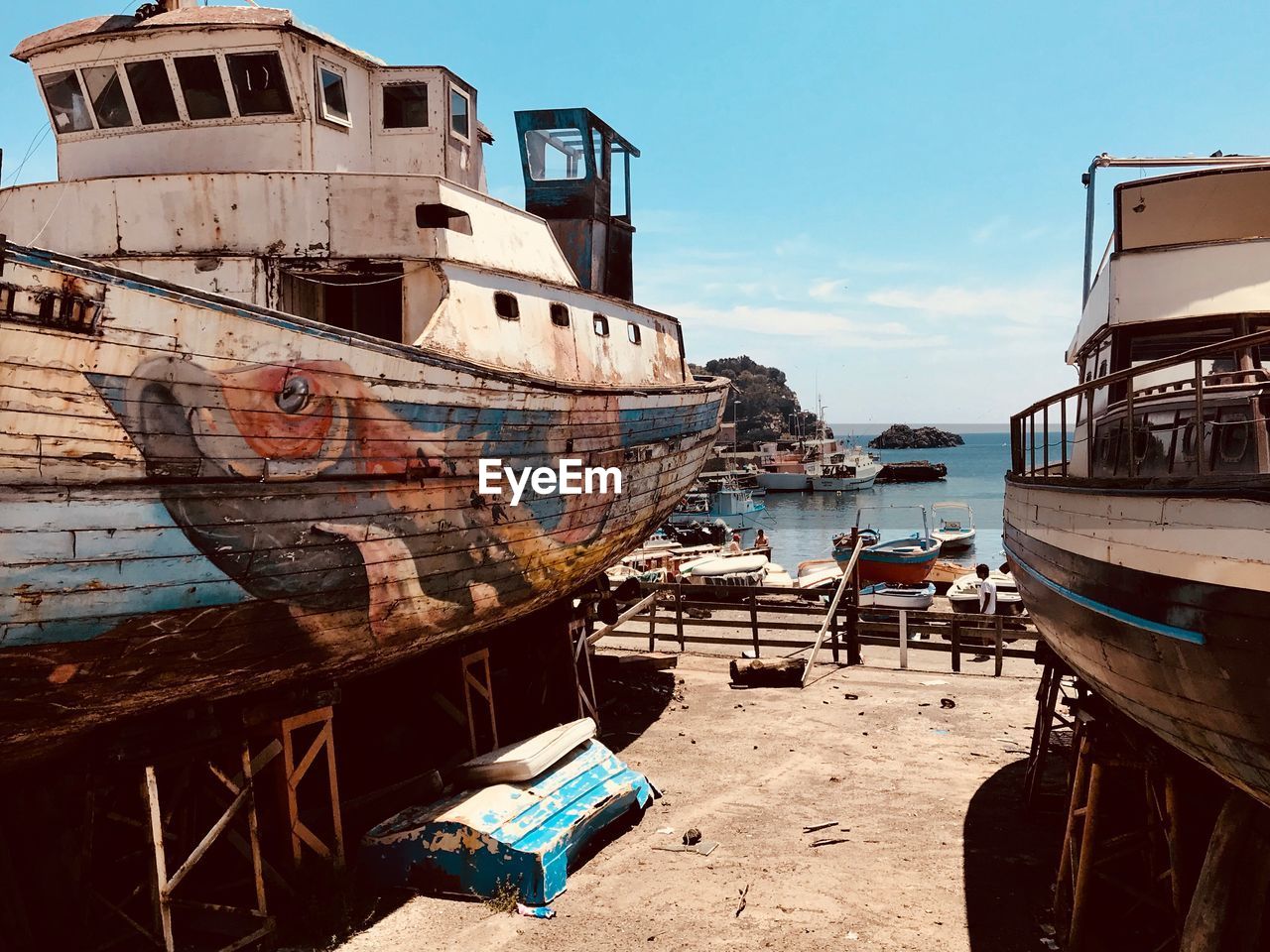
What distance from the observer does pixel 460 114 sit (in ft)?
36.4

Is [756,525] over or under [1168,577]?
under

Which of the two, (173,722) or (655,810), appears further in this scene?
(655,810)

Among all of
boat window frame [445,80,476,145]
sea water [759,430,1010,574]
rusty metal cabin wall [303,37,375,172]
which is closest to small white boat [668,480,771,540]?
sea water [759,430,1010,574]

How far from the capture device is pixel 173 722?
676cm

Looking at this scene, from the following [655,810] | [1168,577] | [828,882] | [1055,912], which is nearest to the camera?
[1168,577]

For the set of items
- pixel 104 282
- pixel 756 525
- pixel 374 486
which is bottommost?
pixel 756 525

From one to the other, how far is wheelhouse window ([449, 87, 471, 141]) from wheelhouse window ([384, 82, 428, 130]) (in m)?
0.35

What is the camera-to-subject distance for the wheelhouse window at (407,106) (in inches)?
413

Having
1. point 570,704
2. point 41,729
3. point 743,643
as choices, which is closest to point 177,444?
point 41,729

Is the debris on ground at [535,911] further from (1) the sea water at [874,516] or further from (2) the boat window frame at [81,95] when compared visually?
(1) the sea water at [874,516]

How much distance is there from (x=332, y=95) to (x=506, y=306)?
9.95 ft

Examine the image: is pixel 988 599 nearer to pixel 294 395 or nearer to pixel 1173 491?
pixel 1173 491

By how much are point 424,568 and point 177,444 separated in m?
2.36

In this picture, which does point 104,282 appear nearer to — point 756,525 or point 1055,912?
point 1055,912
